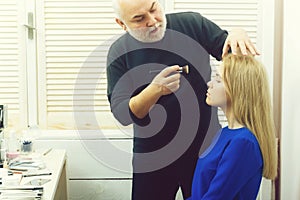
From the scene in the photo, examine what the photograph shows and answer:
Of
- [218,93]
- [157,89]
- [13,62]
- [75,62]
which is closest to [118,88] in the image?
[157,89]

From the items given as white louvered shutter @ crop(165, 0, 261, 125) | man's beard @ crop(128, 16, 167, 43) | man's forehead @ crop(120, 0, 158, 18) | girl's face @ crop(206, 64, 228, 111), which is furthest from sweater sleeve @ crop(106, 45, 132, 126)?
white louvered shutter @ crop(165, 0, 261, 125)

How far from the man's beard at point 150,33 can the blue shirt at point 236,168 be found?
1.87ft

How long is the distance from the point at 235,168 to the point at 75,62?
1.41m

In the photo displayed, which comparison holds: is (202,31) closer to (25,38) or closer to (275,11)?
(275,11)

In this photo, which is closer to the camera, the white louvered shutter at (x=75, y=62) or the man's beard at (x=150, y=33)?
the man's beard at (x=150, y=33)

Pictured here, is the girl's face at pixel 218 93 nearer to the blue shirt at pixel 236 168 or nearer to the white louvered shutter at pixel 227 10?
the blue shirt at pixel 236 168

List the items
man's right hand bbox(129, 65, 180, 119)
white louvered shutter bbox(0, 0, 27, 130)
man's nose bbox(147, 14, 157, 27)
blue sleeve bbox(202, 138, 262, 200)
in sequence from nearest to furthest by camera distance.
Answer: blue sleeve bbox(202, 138, 262, 200) < man's right hand bbox(129, 65, 180, 119) < man's nose bbox(147, 14, 157, 27) < white louvered shutter bbox(0, 0, 27, 130)

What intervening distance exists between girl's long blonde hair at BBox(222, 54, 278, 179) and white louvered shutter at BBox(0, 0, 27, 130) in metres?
1.41

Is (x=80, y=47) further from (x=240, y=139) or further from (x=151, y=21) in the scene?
(x=240, y=139)

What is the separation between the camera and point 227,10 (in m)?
2.53

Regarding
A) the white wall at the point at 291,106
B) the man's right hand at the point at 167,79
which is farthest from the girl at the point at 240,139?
the white wall at the point at 291,106

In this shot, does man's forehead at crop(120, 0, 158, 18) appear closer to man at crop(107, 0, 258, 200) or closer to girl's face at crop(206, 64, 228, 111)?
man at crop(107, 0, 258, 200)

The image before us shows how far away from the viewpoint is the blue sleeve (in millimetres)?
1432

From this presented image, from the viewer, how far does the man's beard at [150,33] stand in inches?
71.4
